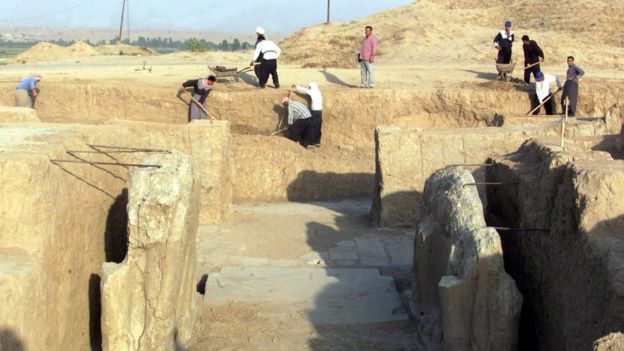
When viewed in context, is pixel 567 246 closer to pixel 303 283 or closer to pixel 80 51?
pixel 303 283

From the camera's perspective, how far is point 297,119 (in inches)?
627

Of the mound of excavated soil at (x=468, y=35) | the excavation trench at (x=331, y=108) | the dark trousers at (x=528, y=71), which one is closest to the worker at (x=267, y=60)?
the excavation trench at (x=331, y=108)

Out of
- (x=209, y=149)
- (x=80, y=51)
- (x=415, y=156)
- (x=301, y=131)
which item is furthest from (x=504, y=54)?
(x=80, y=51)

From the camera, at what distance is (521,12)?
2922cm

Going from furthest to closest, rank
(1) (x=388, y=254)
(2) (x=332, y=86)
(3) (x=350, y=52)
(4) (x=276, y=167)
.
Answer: (3) (x=350, y=52) → (2) (x=332, y=86) → (4) (x=276, y=167) → (1) (x=388, y=254)

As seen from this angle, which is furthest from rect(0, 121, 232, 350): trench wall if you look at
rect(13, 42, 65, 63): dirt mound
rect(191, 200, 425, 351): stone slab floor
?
rect(13, 42, 65, 63): dirt mound

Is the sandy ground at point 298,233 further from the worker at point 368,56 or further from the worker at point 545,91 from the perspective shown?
the worker at point 545,91

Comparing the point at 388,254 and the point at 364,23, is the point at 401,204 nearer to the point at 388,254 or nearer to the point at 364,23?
the point at 388,254

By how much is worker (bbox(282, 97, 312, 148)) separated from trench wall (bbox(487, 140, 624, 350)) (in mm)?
8365

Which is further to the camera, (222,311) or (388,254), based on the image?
(388,254)

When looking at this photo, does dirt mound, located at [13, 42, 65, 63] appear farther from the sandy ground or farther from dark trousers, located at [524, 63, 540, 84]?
dark trousers, located at [524, 63, 540, 84]

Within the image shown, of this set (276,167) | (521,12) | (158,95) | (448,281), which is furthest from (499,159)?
(521,12)

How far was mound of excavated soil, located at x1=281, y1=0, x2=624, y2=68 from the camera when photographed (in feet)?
75.4

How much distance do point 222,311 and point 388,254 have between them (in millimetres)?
2868
